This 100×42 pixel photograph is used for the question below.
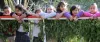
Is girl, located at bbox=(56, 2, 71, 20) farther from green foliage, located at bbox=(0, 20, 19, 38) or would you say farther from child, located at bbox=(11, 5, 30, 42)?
green foliage, located at bbox=(0, 20, 19, 38)

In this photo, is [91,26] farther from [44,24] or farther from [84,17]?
[44,24]

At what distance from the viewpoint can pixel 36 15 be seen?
704 centimetres

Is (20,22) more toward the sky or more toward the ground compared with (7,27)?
more toward the sky

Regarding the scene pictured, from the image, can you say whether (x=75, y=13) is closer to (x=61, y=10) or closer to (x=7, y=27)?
(x=61, y=10)

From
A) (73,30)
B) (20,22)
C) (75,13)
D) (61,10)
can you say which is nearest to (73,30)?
(73,30)

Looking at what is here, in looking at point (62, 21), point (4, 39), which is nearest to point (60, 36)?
point (62, 21)

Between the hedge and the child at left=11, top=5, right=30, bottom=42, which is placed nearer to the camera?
the hedge

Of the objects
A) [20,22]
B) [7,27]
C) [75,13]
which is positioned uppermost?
[75,13]

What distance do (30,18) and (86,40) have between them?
138 cm

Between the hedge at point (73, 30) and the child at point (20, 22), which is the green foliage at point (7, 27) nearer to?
the child at point (20, 22)

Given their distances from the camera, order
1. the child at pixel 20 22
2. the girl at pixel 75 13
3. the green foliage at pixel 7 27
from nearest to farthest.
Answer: the girl at pixel 75 13
the child at pixel 20 22
the green foliage at pixel 7 27

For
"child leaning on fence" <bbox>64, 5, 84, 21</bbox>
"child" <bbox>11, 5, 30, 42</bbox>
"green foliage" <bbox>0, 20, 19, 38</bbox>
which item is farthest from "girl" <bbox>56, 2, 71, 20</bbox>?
"green foliage" <bbox>0, 20, 19, 38</bbox>

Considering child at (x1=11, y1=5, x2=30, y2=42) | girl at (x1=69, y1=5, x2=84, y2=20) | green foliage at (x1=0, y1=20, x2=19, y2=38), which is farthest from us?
green foliage at (x1=0, y1=20, x2=19, y2=38)

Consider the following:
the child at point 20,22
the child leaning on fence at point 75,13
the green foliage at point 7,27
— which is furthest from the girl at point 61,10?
→ the green foliage at point 7,27
